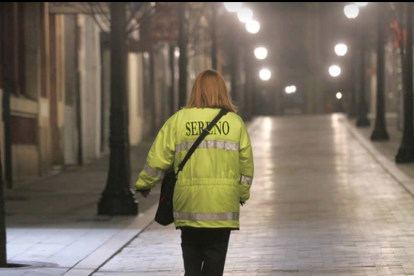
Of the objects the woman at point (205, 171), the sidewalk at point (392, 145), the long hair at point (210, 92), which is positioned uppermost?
the long hair at point (210, 92)

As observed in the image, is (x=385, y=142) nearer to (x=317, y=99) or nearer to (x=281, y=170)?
(x=281, y=170)

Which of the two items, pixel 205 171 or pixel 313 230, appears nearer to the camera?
pixel 205 171

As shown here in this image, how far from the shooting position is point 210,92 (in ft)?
24.5

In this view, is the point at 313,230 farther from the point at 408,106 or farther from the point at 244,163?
the point at 408,106

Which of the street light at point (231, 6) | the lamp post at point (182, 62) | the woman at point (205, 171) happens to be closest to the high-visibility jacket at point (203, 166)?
the woman at point (205, 171)

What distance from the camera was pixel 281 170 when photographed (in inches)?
961

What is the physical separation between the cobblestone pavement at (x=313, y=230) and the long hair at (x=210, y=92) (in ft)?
10.4

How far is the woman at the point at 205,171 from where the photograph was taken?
7398 millimetres

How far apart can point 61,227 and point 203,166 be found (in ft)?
24.4

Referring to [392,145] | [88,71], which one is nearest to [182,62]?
[88,71]

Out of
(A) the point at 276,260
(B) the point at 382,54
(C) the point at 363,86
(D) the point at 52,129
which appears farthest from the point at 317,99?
(A) the point at 276,260

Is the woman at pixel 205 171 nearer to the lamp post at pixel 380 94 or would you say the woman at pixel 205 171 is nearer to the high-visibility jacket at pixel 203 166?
the high-visibility jacket at pixel 203 166

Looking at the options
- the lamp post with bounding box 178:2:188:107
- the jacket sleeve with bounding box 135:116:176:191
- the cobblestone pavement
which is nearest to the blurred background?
the lamp post with bounding box 178:2:188:107

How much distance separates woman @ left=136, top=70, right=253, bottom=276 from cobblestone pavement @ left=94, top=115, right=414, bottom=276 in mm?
2921
